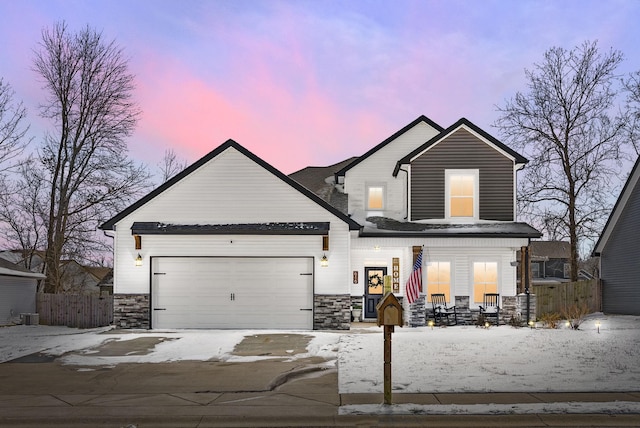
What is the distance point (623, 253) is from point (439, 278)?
31.4ft

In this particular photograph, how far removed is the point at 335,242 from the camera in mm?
21938

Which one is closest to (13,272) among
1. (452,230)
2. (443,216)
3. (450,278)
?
(443,216)

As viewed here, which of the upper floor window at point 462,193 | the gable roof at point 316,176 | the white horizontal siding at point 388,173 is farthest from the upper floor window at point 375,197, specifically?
the gable roof at point 316,176

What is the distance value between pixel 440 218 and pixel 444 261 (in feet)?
5.41

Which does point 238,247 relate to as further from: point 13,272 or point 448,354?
point 13,272

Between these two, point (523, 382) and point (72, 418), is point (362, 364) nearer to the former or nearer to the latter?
point (523, 382)

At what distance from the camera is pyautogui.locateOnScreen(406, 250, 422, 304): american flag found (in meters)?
21.8

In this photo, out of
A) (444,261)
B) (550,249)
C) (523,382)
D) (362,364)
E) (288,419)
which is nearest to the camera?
(288,419)

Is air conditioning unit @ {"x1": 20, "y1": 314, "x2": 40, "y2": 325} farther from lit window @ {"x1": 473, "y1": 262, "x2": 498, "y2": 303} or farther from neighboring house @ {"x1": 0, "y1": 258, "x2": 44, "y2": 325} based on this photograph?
lit window @ {"x1": 473, "y1": 262, "x2": 498, "y2": 303}

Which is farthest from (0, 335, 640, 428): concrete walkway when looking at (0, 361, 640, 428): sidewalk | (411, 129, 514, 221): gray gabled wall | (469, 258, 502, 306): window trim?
(411, 129, 514, 221): gray gabled wall

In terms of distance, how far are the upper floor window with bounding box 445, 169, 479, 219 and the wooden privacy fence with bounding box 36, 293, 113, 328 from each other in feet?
48.8

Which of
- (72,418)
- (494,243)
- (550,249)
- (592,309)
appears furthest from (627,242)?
(550,249)

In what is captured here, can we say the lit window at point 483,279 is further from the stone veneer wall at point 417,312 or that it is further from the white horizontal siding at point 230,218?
the white horizontal siding at point 230,218

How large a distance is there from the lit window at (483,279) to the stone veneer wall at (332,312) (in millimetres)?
5086
